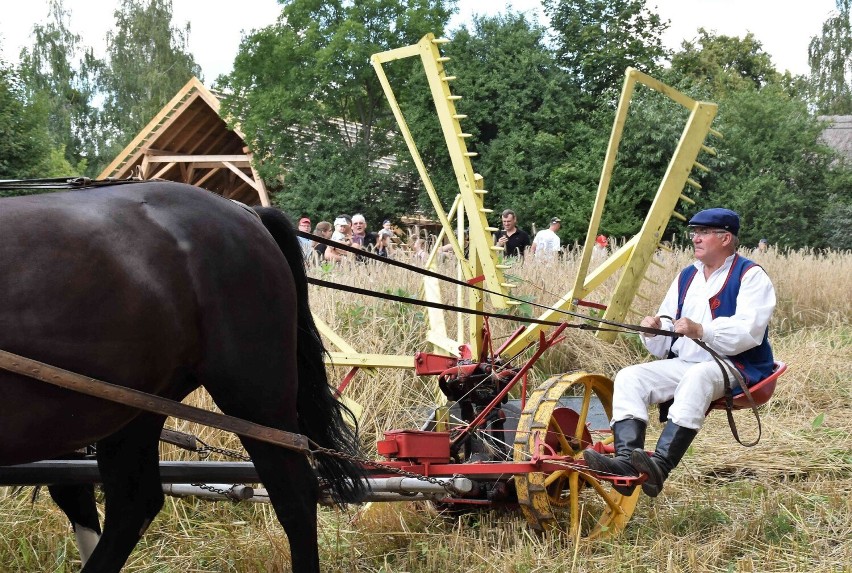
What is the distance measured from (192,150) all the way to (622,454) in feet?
64.8

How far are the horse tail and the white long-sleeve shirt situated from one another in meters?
1.64

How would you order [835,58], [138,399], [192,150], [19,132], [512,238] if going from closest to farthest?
1. [138,399]
2. [512,238]
3. [19,132]
4. [192,150]
5. [835,58]

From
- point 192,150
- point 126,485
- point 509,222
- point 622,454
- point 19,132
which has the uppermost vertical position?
point 19,132

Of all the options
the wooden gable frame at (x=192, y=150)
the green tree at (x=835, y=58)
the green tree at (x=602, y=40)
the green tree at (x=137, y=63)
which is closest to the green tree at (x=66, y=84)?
the green tree at (x=137, y=63)

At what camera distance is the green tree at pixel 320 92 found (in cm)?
1930

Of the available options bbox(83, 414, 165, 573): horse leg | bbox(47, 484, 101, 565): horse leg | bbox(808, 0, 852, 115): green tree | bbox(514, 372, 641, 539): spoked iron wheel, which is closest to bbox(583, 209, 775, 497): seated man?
bbox(514, 372, 641, 539): spoked iron wheel

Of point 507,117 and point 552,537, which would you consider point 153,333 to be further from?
point 507,117

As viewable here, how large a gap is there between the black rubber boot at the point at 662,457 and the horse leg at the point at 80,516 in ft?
7.51

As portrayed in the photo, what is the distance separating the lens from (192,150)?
22547mm

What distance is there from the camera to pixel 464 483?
13.6ft

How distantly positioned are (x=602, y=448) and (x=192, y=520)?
2041mm

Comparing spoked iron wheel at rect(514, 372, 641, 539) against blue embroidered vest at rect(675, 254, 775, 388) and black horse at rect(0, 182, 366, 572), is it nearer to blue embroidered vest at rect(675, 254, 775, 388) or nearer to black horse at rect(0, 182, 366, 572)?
blue embroidered vest at rect(675, 254, 775, 388)

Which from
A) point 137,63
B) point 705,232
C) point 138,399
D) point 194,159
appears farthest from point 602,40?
point 137,63

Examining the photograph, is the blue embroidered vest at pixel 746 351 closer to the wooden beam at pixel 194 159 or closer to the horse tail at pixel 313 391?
the horse tail at pixel 313 391
